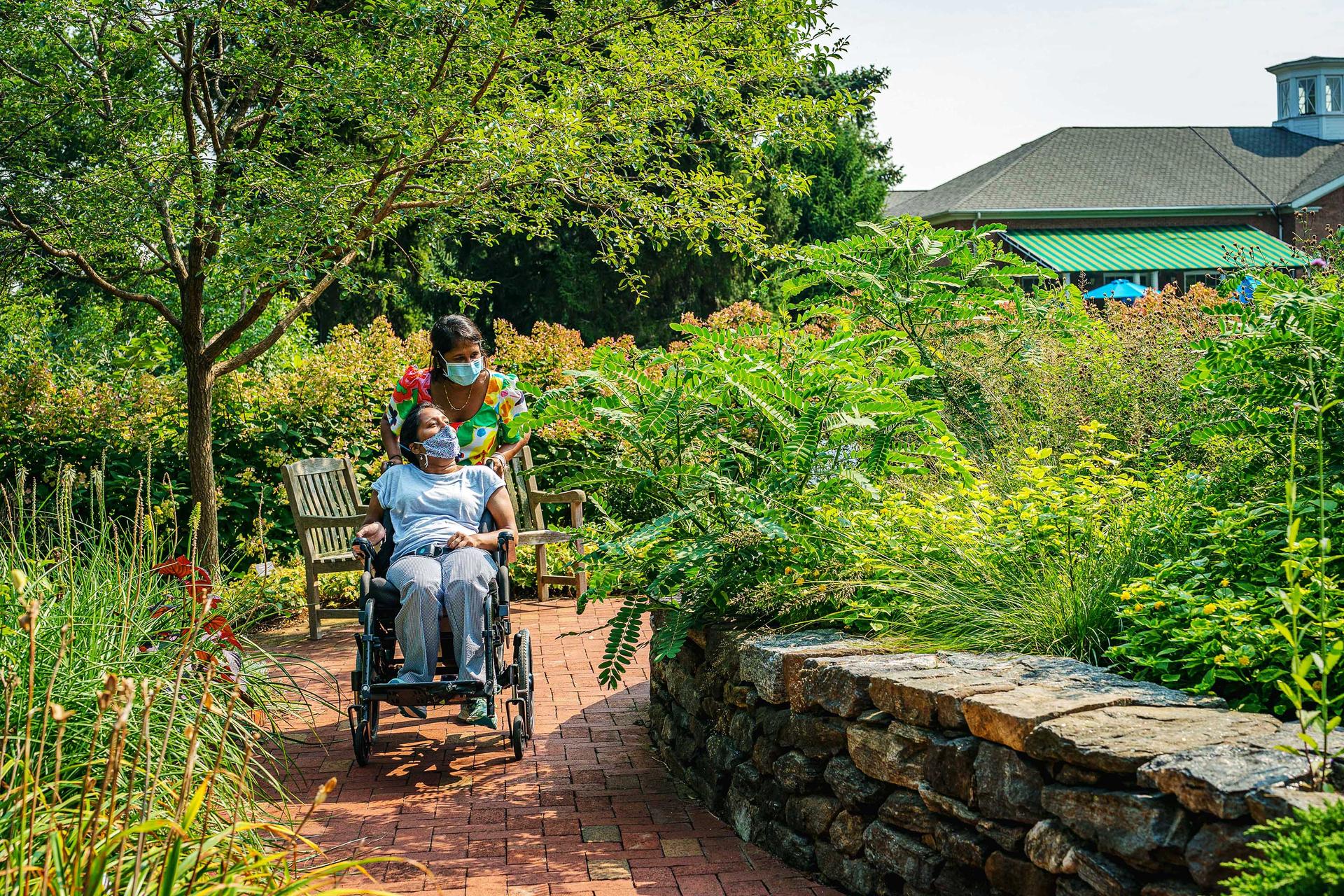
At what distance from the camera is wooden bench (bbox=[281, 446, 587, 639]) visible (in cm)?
761

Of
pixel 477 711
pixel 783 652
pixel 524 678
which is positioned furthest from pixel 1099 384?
pixel 477 711

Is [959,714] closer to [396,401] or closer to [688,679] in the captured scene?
[688,679]

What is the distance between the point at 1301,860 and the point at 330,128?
7.43 meters

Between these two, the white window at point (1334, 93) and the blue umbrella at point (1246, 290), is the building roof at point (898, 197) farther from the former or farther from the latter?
the blue umbrella at point (1246, 290)

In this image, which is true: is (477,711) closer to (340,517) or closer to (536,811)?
(536,811)

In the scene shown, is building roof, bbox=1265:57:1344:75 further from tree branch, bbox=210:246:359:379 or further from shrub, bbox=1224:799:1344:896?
shrub, bbox=1224:799:1344:896

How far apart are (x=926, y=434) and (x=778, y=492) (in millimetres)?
950

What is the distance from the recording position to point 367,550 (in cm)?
529

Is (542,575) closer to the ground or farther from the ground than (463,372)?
closer to the ground

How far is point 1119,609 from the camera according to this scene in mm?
3574

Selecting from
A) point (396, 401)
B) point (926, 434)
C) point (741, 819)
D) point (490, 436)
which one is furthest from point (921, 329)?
point (741, 819)

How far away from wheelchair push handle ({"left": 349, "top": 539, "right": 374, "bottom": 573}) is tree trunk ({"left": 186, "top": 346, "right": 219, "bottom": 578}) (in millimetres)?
2785

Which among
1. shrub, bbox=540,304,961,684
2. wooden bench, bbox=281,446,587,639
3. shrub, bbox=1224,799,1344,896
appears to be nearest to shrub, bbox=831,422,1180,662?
shrub, bbox=540,304,961,684

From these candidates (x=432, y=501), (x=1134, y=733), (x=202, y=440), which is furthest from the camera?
(x=202, y=440)
